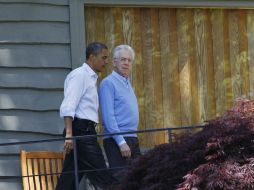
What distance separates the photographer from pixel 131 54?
8641 millimetres

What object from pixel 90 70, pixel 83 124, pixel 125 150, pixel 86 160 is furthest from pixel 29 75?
pixel 125 150

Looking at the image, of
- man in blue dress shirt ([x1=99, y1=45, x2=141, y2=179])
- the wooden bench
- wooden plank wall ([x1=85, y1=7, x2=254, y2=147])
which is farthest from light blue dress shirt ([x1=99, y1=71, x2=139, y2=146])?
wooden plank wall ([x1=85, y1=7, x2=254, y2=147])

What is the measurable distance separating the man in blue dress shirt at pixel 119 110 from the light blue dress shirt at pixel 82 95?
0.37 feet

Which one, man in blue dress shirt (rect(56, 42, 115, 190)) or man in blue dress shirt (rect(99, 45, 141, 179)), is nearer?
man in blue dress shirt (rect(56, 42, 115, 190))

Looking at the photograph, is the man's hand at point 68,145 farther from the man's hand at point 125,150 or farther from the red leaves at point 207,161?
the red leaves at point 207,161

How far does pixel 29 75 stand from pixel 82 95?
4.09 feet

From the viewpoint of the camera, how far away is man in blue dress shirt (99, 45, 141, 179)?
8406mm

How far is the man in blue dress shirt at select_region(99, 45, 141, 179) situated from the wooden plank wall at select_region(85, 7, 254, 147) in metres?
1.38

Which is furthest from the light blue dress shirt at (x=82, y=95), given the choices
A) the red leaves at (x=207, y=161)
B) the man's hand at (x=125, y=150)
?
the red leaves at (x=207, y=161)

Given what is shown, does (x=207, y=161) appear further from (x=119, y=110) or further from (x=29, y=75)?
(x=29, y=75)

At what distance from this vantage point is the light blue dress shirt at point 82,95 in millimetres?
8289

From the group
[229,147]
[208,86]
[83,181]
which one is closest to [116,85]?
[83,181]

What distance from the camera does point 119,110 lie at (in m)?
8.52

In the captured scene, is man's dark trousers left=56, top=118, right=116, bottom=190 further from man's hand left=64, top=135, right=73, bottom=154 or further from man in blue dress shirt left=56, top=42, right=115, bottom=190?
man's hand left=64, top=135, right=73, bottom=154
